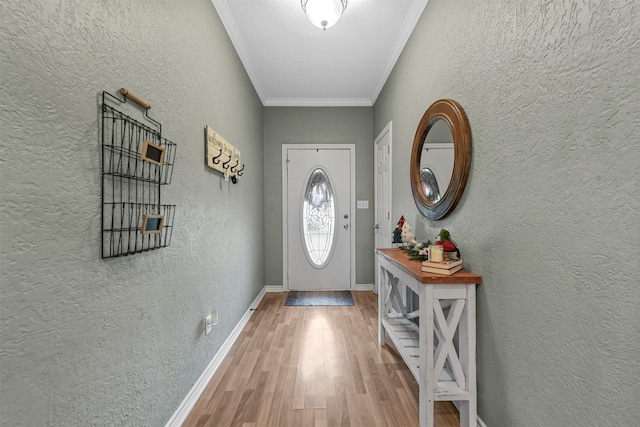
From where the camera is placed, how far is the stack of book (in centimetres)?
140

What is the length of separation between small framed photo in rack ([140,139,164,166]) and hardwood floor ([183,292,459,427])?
1341 millimetres

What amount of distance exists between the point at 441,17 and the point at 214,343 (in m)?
2.60

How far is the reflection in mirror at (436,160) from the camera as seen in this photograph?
1.68 meters

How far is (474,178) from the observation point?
1.44m

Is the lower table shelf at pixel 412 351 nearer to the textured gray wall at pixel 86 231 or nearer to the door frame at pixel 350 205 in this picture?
the textured gray wall at pixel 86 231

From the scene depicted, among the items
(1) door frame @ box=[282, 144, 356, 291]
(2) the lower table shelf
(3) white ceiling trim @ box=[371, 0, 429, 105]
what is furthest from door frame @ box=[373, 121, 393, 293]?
(2) the lower table shelf

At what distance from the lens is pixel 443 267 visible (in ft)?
4.61

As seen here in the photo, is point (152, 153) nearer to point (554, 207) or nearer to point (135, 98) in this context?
point (135, 98)

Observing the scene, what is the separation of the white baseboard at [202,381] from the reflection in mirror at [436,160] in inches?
71.7

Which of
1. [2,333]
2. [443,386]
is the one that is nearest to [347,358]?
[443,386]

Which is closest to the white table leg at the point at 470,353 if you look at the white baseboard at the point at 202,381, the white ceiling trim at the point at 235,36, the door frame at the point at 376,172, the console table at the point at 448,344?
the console table at the point at 448,344

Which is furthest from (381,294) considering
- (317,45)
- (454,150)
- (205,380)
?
(317,45)

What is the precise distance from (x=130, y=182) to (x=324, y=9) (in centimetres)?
165

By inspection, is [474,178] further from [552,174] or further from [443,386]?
[443,386]
